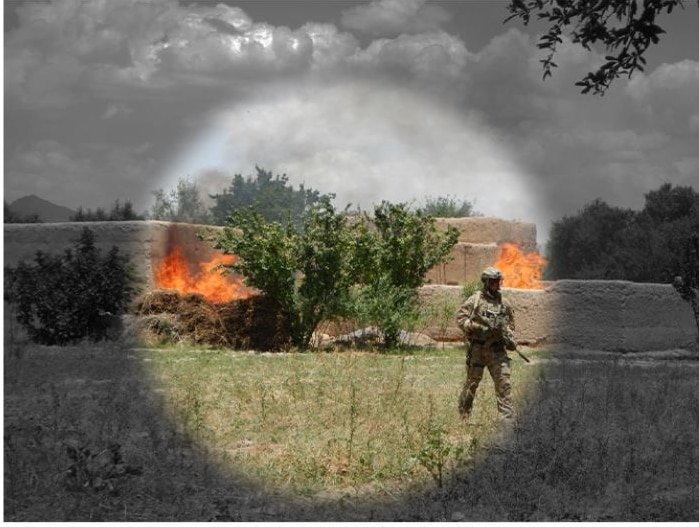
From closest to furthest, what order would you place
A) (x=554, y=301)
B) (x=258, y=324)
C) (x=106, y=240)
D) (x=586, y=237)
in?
1. (x=258, y=324)
2. (x=554, y=301)
3. (x=106, y=240)
4. (x=586, y=237)

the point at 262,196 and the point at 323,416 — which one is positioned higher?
the point at 262,196

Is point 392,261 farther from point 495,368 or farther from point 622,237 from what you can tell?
point 622,237

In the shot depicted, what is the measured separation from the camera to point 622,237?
103 ft

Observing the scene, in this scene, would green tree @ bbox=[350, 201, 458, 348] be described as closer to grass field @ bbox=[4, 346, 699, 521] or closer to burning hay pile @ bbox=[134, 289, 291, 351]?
burning hay pile @ bbox=[134, 289, 291, 351]

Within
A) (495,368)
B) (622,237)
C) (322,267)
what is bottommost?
(495,368)

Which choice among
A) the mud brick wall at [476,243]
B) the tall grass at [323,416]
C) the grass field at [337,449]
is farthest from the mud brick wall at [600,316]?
the grass field at [337,449]

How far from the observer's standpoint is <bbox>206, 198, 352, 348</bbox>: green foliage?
1498 centimetres

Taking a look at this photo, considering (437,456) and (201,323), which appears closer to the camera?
(437,456)

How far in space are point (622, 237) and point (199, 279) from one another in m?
17.8

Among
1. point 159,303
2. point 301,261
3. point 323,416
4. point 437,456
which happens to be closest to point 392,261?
point 301,261

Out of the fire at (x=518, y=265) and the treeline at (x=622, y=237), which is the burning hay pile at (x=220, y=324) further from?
the treeline at (x=622, y=237)

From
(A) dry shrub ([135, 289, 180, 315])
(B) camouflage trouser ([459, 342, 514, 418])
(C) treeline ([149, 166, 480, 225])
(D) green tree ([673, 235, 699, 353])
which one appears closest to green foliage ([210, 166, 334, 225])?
(C) treeline ([149, 166, 480, 225])

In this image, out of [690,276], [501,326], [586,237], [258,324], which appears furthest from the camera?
[586,237]

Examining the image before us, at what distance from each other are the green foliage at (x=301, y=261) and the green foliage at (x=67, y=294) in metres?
1.89
